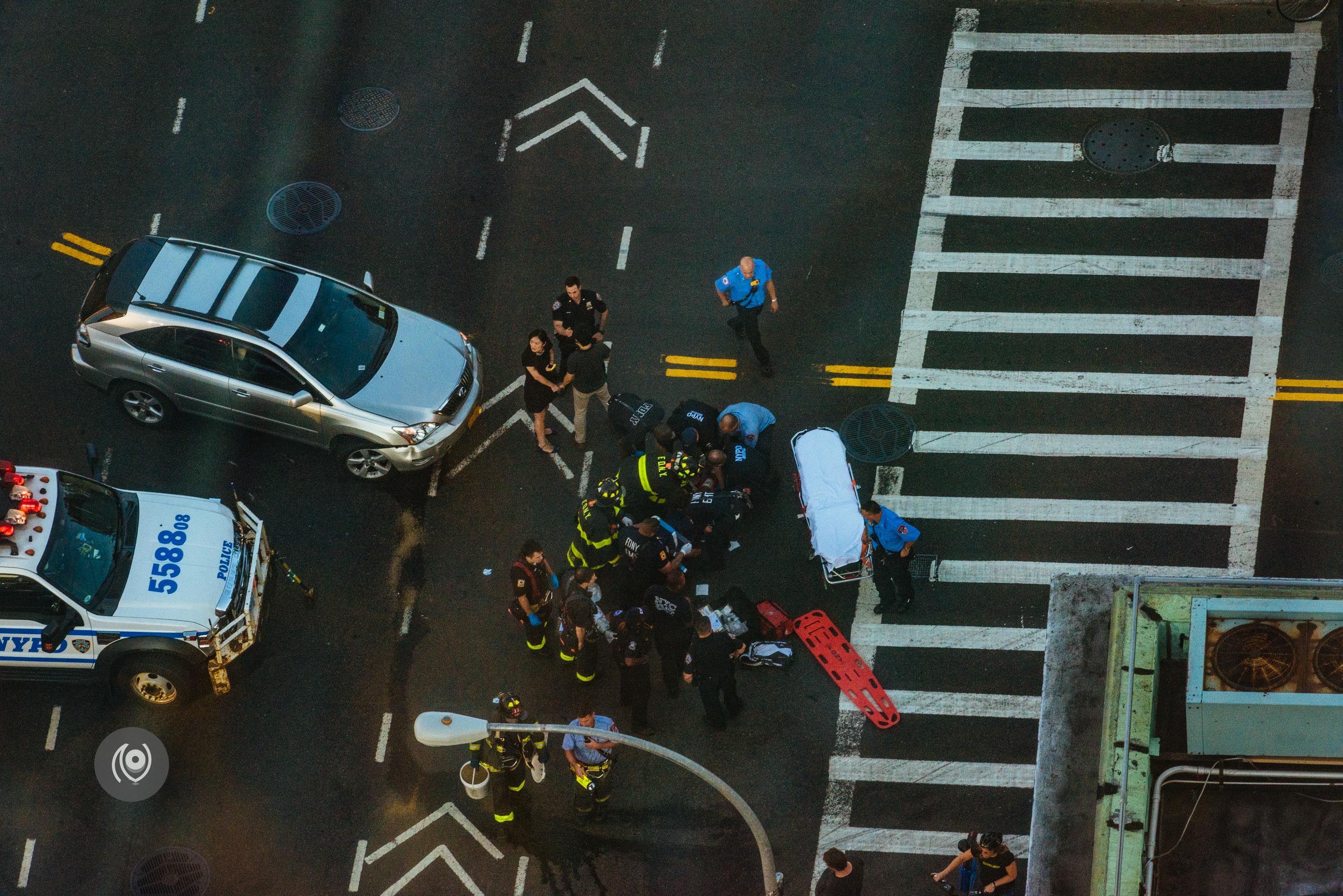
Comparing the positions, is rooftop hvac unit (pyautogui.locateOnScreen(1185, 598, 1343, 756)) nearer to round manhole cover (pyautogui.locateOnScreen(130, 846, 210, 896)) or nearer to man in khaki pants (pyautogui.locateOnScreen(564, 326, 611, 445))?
man in khaki pants (pyautogui.locateOnScreen(564, 326, 611, 445))

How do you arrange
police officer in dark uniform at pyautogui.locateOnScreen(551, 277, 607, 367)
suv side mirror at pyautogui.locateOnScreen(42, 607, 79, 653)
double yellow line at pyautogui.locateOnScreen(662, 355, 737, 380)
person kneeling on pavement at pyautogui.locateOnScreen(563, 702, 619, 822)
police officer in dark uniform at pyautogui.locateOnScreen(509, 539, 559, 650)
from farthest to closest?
double yellow line at pyautogui.locateOnScreen(662, 355, 737, 380) < police officer in dark uniform at pyautogui.locateOnScreen(551, 277, 607, 367) < police officer in dark uniform at pyautogui.locateOnScreen(509, 539, 559, 650) < suv side mirror at pyautogui.locateOnScreen(42, 607, 79, 653) < person kneeling on pavement at pyautogui.locateOnScreen(563, 702, 619, 822)

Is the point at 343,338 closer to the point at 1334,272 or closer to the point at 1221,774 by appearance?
the point at 1221,774

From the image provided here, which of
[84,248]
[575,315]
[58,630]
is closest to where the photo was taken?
[58,630]

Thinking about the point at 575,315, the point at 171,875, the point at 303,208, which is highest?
the point at 303,208

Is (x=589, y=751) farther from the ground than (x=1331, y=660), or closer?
closer

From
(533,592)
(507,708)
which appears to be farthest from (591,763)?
(533,592)

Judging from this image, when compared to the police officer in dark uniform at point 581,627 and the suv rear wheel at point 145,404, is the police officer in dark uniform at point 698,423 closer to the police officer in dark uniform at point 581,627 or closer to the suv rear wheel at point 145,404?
the police officer in dark uniform at point 581,627

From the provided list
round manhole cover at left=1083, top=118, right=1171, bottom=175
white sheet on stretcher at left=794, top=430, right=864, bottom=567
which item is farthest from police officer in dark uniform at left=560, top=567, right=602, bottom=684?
round manhole cover at left=1083, top=118, right=1171, bottom=175
